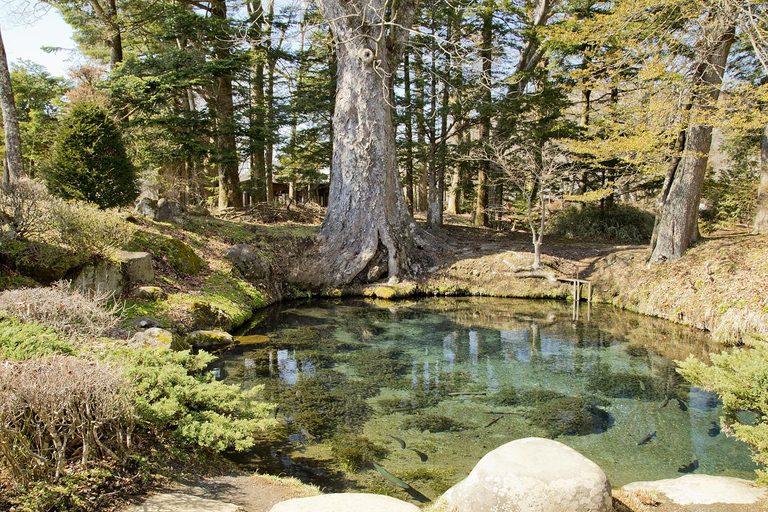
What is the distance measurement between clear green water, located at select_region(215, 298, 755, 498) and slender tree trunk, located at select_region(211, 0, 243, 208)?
22.3ft

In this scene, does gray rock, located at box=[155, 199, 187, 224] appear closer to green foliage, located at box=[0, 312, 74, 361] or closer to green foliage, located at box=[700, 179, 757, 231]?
green foliage, located at box=[0, 312, 74, 361]

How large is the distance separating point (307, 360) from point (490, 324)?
15.6 feet

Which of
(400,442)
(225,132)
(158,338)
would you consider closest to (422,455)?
(400,442)

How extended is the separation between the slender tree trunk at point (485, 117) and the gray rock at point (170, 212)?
397 inches

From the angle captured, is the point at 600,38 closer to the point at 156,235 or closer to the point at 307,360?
the point at 307,360

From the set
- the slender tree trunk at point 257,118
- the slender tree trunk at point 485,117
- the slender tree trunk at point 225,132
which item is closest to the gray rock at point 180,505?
the slender tree trunk at point 225,132

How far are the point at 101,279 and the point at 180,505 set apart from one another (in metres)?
6.03

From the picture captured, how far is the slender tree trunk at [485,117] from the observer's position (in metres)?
16.9

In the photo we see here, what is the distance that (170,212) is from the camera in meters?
13.2

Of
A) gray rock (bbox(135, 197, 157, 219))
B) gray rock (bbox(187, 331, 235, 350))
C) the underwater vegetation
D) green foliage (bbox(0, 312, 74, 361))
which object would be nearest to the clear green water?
the underwater vegetation

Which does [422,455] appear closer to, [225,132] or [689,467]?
[689,467]

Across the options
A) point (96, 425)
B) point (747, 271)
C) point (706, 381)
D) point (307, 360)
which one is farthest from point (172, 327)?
point (747, 271)

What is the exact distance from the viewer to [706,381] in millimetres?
4836

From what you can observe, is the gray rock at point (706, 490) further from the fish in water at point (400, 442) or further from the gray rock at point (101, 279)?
the gray rock at point (101, 279)
